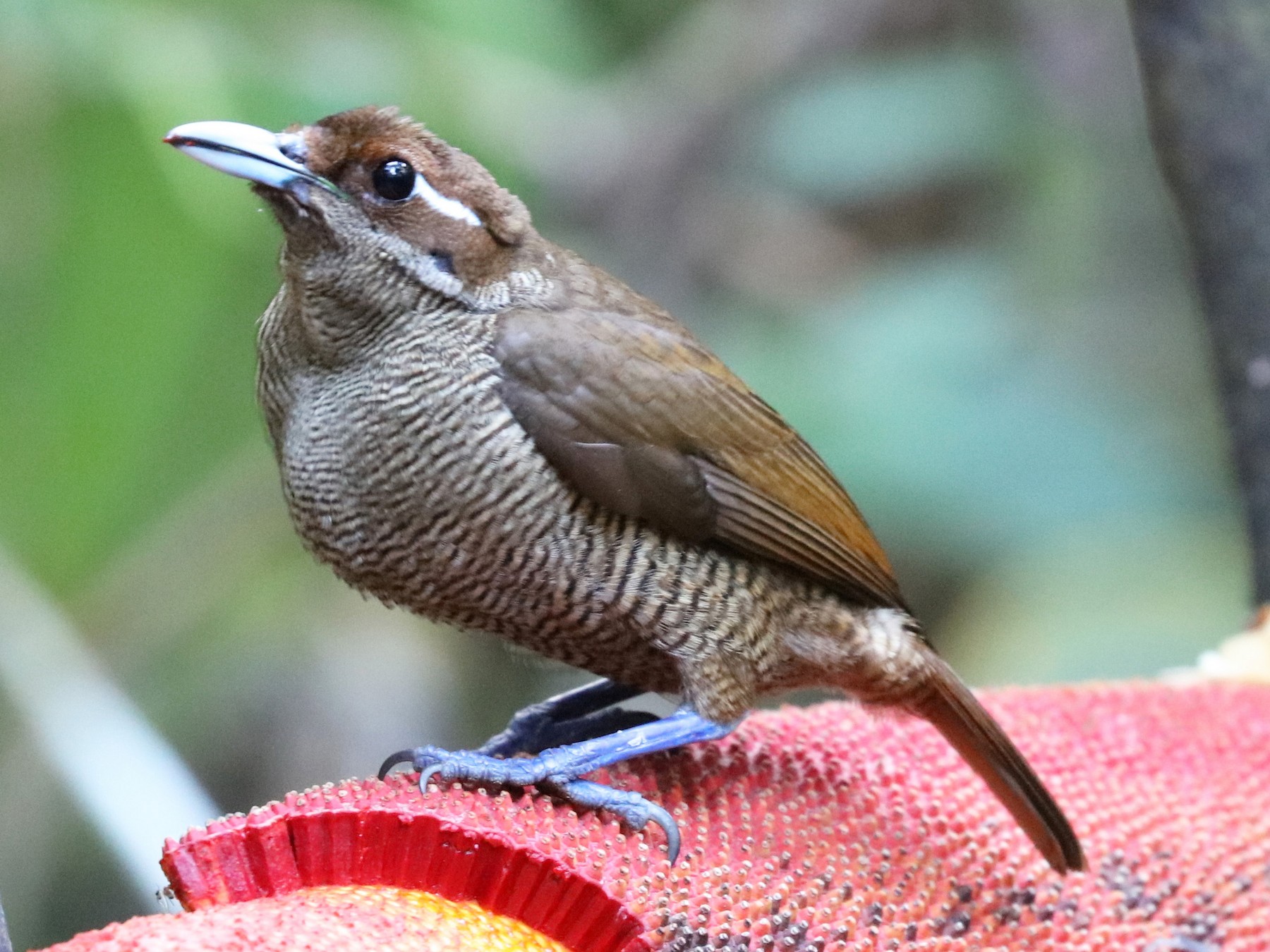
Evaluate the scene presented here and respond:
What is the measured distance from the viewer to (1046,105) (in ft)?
21.3

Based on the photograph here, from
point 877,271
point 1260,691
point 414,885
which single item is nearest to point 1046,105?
point 877,271

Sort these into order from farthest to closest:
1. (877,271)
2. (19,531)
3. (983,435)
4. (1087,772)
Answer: (877,271), (983,435), (19,531), (1087,772)

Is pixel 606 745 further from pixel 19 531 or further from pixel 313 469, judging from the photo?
pixel 19 531

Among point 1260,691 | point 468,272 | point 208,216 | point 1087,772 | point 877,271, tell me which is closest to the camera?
point 468,272

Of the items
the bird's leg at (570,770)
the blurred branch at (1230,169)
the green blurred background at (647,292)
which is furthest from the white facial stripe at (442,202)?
the green blurred background at (647,292)

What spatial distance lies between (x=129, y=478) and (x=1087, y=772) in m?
2.87

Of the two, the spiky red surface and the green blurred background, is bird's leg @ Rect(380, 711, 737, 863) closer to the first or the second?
the spiky red surface

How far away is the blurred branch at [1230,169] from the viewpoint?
3516mm

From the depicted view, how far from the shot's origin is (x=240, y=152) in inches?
85.6

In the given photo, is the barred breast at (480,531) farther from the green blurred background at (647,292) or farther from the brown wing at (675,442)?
the green blurred background at (647,292)

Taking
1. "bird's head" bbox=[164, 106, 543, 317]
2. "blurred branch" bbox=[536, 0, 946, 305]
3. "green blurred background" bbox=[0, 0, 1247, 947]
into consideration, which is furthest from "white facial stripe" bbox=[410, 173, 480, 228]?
"blurred branch" bbox=[536, 0, 946, 305]

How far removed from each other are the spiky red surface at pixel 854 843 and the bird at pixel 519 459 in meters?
0.10

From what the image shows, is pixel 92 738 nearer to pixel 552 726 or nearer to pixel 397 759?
pixel 552 726

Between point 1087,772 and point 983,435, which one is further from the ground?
point 983,435
